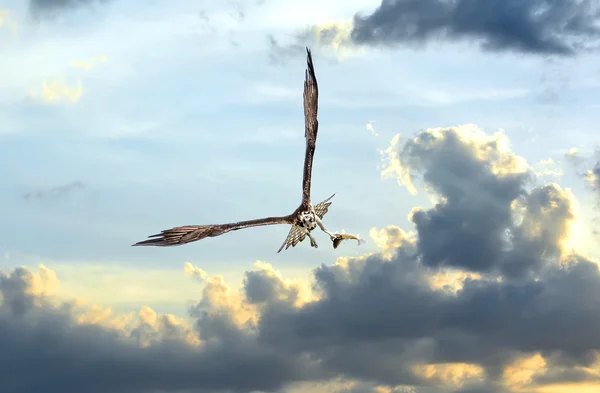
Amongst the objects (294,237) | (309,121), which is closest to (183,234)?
(294,237)

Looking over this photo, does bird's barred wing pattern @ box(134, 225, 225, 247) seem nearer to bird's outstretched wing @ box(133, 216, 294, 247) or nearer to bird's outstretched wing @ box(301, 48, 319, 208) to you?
bird's outstretched wing @ box(133, 216, 294, 247)

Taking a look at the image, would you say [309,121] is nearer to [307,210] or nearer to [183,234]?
[307,210]

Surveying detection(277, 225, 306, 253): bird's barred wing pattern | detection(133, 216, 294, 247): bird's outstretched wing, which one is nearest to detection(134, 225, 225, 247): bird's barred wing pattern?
detection(133, 216, 294, 247): bird's outstretched wing

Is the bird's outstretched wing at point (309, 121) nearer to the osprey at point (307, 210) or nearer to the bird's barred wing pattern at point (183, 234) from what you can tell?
the osprey at point (307, 210)

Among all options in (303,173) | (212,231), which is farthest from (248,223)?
(303,173)

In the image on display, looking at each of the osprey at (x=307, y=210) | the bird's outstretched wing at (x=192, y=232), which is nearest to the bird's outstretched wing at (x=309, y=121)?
the osprey at (x=307, y=210)
